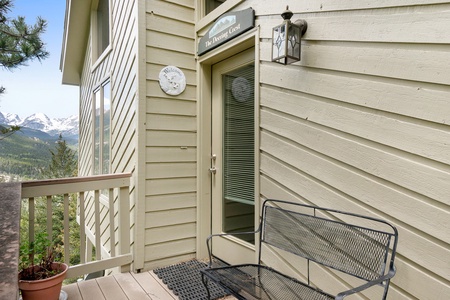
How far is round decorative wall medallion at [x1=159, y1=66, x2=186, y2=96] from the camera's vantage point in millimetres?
2760

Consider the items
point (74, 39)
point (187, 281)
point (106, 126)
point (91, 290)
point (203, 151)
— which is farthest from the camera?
point (74, 39)

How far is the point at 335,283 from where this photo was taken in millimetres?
1618

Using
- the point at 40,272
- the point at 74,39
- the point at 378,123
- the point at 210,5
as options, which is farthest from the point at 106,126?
the point at 378,123

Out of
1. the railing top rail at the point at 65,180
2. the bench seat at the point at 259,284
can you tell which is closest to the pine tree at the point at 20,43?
the railing top rail at the point at 65,180

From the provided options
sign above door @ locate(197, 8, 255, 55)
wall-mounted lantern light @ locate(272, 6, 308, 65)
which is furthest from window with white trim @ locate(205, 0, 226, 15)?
wall-mounted lantern light @ locate(272, 6, 308, 65)

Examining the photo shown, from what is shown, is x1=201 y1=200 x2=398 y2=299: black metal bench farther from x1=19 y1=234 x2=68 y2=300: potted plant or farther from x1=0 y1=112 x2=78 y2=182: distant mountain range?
x1=0 y1=112 x2=78 y2=182: distant mountain range

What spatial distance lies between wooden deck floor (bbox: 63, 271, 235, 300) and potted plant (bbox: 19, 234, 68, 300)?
30 centimetres

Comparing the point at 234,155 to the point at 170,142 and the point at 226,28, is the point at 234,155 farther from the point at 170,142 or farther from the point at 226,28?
the point at 226,28

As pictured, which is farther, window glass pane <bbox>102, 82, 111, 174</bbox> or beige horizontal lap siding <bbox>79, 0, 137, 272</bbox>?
window glass pane <bbox>102, 82, 111, 174</bbox>

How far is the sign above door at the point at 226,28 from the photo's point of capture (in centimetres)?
221

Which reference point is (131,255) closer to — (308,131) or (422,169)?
(308,131)

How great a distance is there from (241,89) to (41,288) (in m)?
2.23

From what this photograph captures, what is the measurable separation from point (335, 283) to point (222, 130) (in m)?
1.70

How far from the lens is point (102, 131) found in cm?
415
